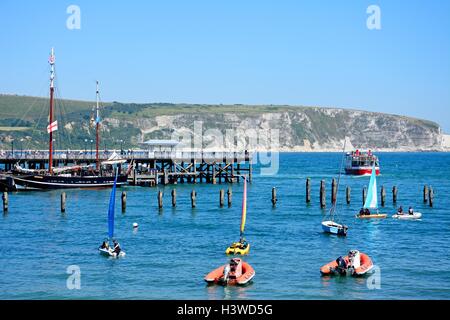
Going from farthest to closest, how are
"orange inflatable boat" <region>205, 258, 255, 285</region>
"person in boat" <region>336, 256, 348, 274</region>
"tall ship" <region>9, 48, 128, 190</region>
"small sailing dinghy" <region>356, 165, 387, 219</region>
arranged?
"tall ship" <region>9, 48, 128, 190</region>
"small sailing dinghy" <region>356, 165, 387, 219</region>
"person in boat" <region>336, 256, 348, 274</region>
"orange inflatable boat" <region>205, 258, 255, 285</region>

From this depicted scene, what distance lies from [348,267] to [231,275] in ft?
24.2

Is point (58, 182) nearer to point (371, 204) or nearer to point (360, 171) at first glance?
point (371, 204)

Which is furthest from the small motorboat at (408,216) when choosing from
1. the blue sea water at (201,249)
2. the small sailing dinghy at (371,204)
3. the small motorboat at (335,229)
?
the small motorboat at (335,229)

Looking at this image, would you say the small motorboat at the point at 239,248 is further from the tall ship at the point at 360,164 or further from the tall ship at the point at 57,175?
the tall ship at the point at 360,164

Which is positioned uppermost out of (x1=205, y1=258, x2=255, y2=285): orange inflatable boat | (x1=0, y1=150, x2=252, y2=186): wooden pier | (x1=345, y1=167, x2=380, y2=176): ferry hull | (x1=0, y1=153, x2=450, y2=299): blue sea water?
(x1=0, y1=150, x2=252, y2=186): wooden pier

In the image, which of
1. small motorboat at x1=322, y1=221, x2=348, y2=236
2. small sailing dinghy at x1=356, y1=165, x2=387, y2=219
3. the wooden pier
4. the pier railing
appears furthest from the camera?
the pier railing

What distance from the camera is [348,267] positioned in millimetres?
42531

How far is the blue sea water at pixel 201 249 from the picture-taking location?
3878cm

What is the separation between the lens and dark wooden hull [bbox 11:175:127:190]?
3625 inches

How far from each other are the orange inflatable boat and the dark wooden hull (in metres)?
56.4

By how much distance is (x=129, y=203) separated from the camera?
3184 inches

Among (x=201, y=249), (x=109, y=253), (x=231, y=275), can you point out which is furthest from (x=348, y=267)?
(x=109, y=253)

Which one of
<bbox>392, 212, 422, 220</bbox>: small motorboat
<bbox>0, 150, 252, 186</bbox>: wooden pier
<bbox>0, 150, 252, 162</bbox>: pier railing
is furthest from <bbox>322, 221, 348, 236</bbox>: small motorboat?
<bbox>0, 150, 252, 162</bbox>: pier railing

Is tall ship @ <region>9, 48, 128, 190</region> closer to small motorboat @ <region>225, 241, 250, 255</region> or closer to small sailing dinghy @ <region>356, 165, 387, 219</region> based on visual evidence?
small sailing dinghy @ <region>356, 165, 387, 219</region>
